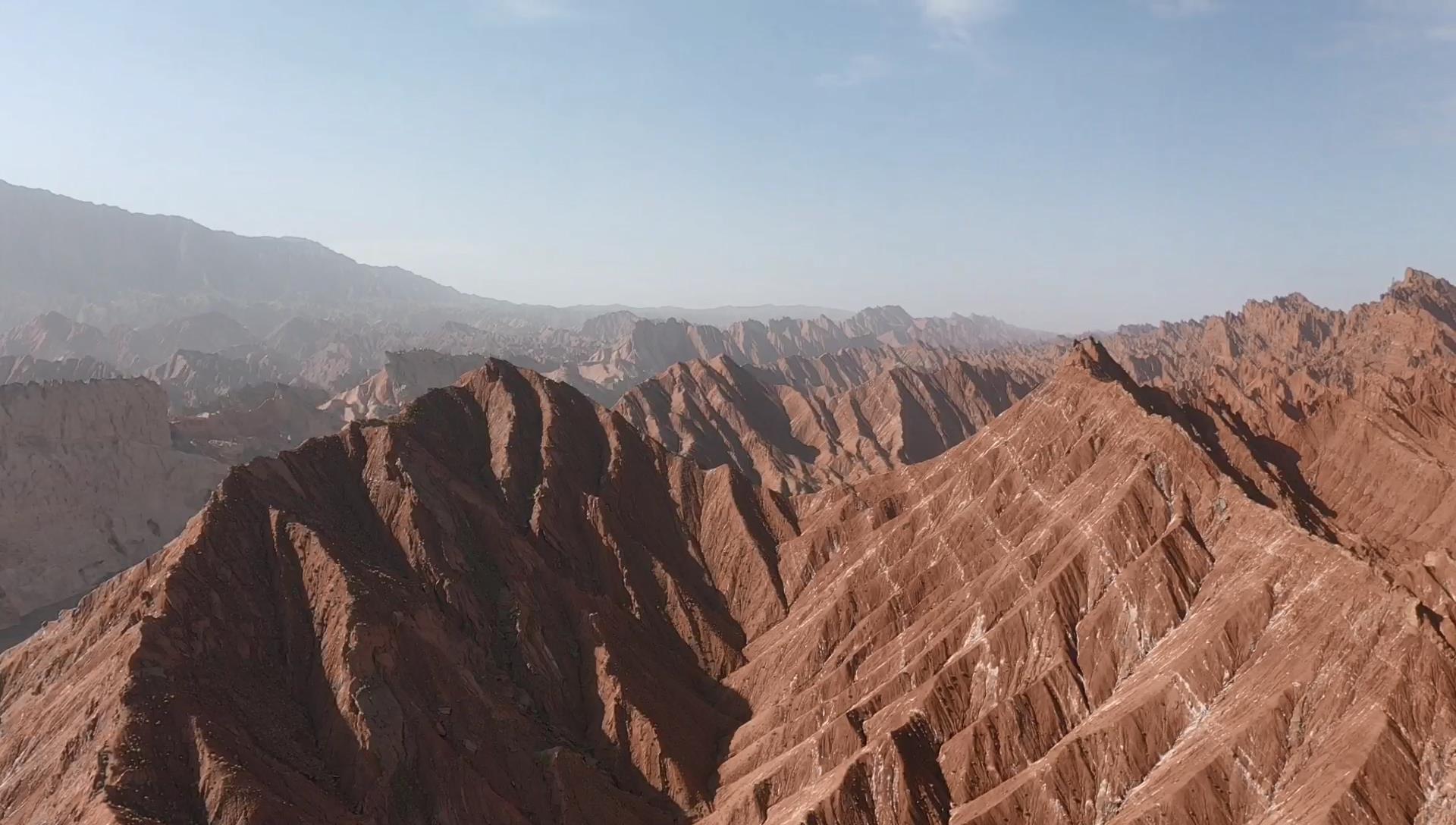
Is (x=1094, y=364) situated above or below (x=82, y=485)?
above

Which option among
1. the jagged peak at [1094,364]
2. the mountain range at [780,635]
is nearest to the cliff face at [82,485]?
the mountain range at [780,635]

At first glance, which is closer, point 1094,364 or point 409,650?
point 409,650

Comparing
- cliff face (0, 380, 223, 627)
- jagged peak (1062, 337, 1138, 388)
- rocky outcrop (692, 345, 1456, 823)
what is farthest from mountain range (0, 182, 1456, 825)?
cliff face (0, 380, 223, 627)

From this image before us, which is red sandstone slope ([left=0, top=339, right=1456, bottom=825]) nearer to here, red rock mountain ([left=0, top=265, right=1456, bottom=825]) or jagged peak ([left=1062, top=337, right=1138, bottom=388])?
red rock mountain ([left=0, top=265, right=1456, bottom=825])

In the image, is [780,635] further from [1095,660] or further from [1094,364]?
[1094,364]

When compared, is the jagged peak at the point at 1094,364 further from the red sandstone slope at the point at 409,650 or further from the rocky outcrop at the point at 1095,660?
the red sandstone slope at the point at 409,650

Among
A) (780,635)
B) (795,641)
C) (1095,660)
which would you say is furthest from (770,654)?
(1095,660)

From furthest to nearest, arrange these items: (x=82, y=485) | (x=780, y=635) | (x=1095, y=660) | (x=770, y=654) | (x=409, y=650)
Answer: (x=82, y=485) < (x=780, y=635) < (x=770, y=654) < (x=409, y=650) < (x=1095, y=660)

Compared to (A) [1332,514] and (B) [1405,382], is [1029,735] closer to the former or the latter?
(A) [1332,514]
